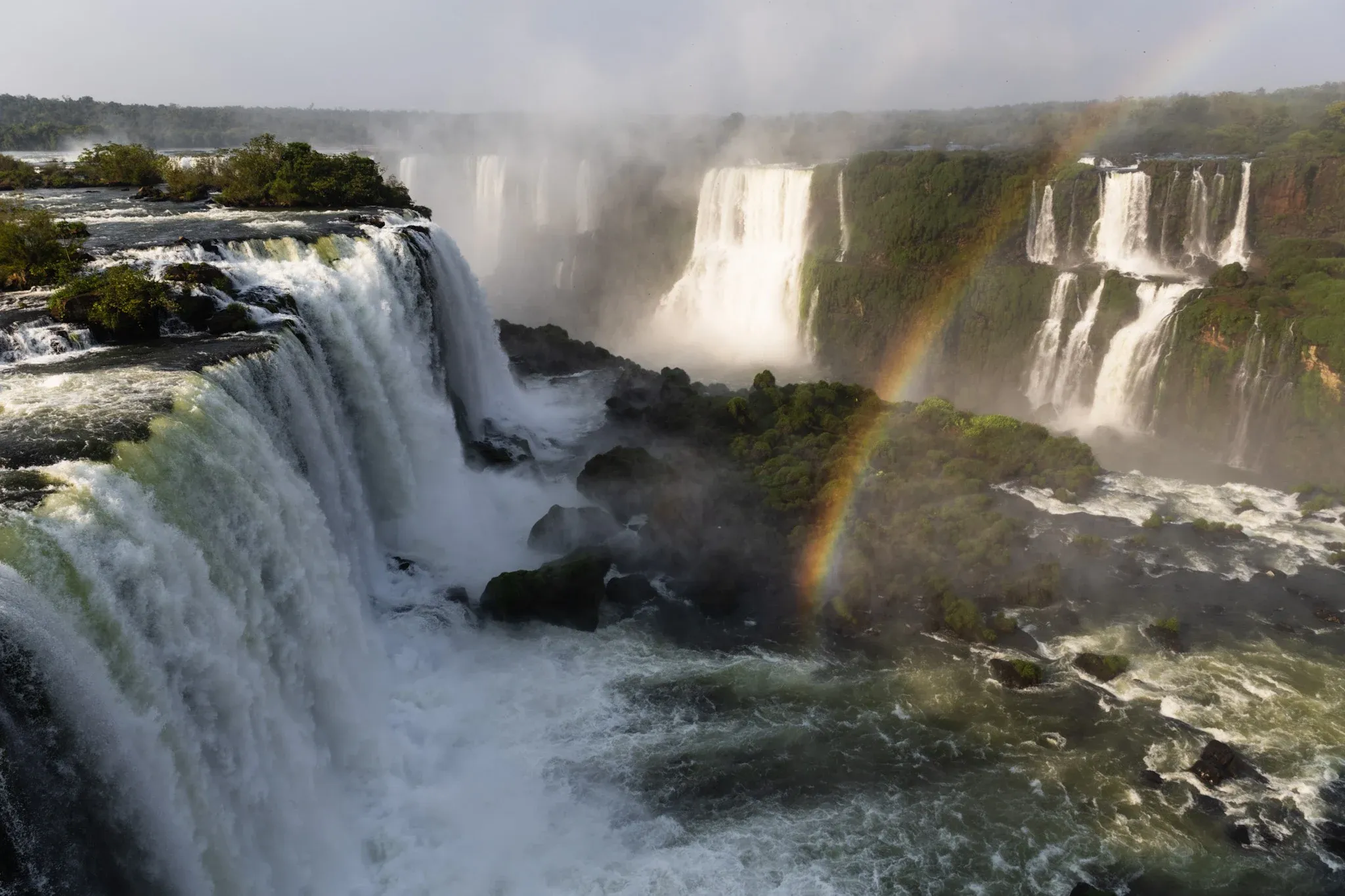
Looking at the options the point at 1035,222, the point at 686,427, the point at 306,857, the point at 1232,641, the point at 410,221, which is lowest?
the point at 306,857

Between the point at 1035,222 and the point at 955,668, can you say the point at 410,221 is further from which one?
the point at 1035,222

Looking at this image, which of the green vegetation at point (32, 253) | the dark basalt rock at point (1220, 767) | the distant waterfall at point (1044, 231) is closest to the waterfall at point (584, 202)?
the distant waterfall at point (1044, 231)

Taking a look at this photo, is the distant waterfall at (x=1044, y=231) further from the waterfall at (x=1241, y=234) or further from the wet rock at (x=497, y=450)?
the wet rock at (x=497, y=450)

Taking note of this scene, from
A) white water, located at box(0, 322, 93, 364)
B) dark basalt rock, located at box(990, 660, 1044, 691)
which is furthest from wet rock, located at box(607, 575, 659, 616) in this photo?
white water, located at box(0, 322, 93, 364)

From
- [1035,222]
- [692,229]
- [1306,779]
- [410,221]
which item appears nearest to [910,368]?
[1035,222]

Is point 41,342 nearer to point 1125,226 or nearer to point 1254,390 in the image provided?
point 1254,390
